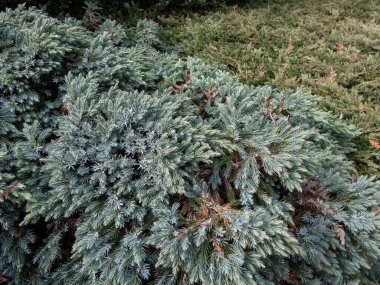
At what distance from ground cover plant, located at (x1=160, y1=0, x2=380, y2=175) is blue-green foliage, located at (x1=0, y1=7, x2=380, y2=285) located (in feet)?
2.73

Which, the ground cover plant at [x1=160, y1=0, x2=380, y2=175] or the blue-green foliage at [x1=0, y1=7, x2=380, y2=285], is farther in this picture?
the ground cover plant at [x1=160, y1=0, x2=380, y2=175]

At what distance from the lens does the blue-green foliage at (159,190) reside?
2012mm

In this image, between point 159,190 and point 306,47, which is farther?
point 306,47

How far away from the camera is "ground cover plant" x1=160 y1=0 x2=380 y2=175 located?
325cm

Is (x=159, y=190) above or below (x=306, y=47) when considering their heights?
below

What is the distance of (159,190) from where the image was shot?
6.86 feet

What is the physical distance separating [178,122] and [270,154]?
55 centimetres

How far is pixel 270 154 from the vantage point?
2.14 metres

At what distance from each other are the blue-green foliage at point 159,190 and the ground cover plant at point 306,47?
0.83m

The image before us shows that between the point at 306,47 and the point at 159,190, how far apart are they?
250 cm

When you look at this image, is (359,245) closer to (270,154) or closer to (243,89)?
(270,154)

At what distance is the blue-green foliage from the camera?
201cm

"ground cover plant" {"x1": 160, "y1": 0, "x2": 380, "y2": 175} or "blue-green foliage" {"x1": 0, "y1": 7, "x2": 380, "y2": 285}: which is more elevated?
"ground cover plant" {"x1": 160, "y1": 0, "x2": 380, "y2": 175}

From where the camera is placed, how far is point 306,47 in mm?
3822
